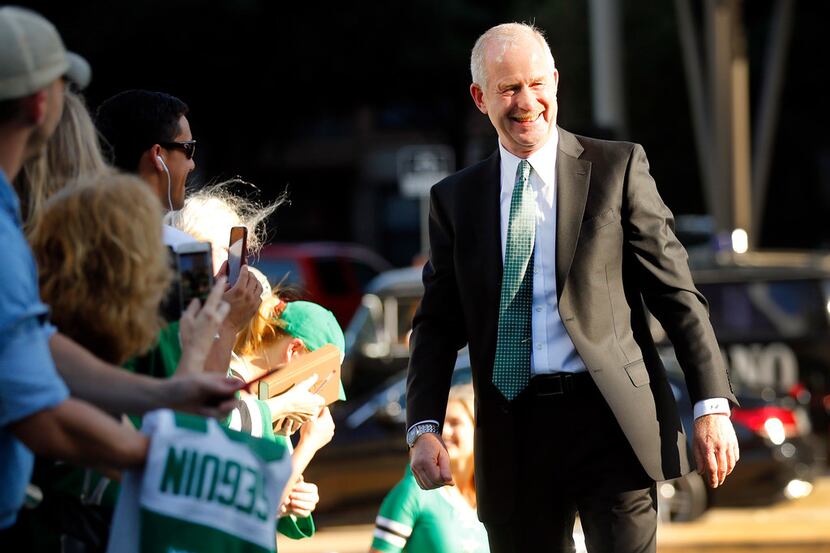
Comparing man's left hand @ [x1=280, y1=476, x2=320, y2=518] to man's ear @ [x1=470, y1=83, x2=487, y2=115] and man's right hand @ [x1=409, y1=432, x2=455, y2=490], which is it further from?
man's ear @ [x1=470, y1=83, x2=487, y2=115]

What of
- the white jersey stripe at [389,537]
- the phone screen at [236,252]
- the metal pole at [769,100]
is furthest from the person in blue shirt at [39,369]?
the metal pole at [769,100]

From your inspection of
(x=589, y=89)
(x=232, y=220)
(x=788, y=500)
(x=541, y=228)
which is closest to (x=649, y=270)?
(x=541, y=228)

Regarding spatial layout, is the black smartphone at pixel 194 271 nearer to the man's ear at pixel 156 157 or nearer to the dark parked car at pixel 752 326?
the man's ear at pixel 156 157

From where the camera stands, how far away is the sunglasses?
3.74 m

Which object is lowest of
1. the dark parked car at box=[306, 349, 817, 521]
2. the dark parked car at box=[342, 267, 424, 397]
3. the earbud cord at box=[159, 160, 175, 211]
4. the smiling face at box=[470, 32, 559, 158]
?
the earbud cord at box=[159, 160, 175, 211]

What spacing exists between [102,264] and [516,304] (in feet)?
5.25

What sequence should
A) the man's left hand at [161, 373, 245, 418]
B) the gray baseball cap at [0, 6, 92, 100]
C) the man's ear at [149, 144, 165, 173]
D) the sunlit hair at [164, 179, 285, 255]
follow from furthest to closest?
the sunlit hair at [164, 179, 285, 255] < the man's ear at [149, 144, 165, 173] < the man's left hand at [161, 373, 245, 418] < the gray baseball cap at [0, 6, 92, 100]

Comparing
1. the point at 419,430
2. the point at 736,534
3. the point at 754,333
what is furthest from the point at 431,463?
the point at 754,333

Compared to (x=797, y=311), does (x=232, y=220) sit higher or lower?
lower

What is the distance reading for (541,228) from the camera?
4227 millimetres

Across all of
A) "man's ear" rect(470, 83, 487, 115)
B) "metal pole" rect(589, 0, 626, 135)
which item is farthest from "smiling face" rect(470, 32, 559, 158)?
"metal pole" rect(589, 0, 626, 135)

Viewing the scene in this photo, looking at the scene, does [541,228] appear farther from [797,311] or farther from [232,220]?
[797,311]

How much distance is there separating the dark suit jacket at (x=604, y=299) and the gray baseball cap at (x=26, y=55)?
5.80 feet

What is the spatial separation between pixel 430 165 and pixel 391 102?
17004mm
